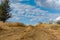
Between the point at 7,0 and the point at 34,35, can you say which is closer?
the point at 34,35

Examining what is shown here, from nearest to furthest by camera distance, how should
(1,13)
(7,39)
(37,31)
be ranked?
(7,39)
(37,31)
(1,13)

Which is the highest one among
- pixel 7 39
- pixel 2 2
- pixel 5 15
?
pixel 2 2

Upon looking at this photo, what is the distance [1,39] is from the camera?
16.5m

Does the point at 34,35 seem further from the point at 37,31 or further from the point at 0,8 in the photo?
the point at 0,8

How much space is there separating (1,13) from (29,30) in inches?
1436

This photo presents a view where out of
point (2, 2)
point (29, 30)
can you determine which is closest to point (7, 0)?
point (2, 2)

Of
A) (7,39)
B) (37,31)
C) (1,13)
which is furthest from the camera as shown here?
(1,13)

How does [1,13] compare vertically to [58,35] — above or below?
above

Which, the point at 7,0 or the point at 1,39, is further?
the point at 7,0

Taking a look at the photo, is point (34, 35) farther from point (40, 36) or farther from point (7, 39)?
point (7, 39)

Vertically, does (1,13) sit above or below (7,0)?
below

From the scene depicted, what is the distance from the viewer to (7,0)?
55.2m

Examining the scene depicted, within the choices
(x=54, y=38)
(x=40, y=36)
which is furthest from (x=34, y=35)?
(x=54, y=38)

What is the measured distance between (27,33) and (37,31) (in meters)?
1.12
